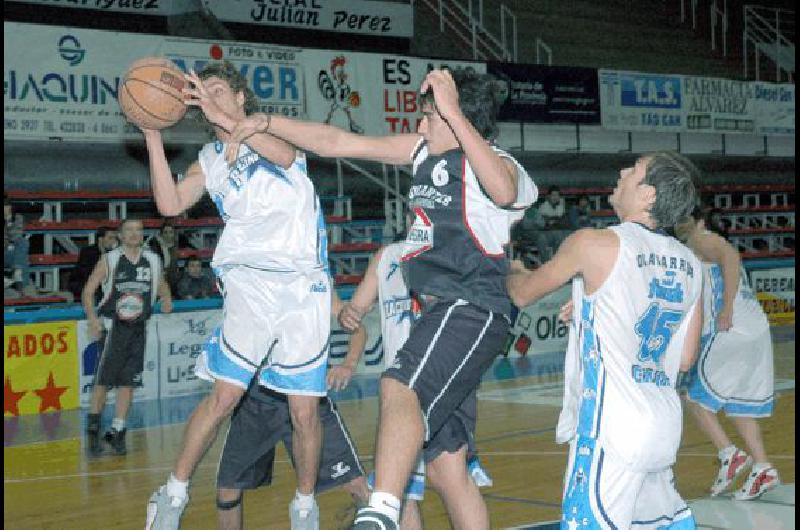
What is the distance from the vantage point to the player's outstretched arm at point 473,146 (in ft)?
14.9

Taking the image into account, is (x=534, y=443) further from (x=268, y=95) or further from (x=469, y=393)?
(x=268, y=95)

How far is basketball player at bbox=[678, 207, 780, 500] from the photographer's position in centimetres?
825

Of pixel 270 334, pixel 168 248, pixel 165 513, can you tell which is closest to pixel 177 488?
pixel 165 513

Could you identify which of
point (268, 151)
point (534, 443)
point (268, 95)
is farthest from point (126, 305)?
point (268, 95)

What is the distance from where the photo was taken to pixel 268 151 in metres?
6.03

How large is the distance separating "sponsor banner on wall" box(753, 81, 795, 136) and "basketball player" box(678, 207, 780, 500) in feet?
53.5

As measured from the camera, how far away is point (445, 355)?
189 inches

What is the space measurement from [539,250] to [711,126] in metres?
5.81

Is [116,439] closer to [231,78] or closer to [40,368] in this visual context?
[40,368]

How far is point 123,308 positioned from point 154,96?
207 inches

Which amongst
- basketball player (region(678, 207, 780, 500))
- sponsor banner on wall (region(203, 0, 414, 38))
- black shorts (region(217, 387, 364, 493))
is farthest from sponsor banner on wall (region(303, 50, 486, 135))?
black shorts (region(217, 387, 364, 493))

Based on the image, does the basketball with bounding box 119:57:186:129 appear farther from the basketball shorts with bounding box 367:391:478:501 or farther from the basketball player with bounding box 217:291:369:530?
the basketball shorts with bounding box 367:391:478:501

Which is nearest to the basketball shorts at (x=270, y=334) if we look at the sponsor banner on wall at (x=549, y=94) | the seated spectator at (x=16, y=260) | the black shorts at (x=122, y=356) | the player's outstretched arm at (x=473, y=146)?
the player's outstretched arm at (x=473, y=146)

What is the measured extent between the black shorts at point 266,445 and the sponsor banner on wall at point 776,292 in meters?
14.5
